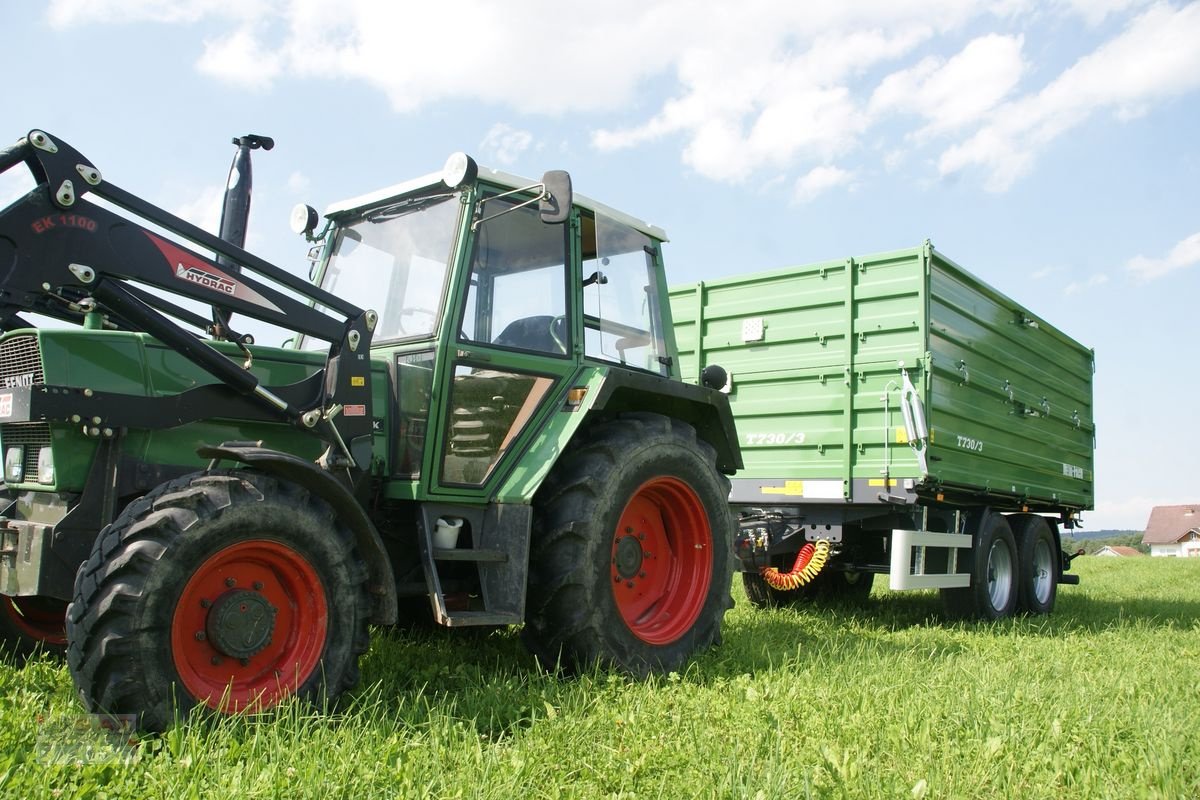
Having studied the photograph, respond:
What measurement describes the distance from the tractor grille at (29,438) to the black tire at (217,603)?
2.13 ft

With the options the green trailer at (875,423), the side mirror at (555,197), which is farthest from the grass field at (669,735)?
the green trailer at (875,423)

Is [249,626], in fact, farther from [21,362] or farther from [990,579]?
[990,579]

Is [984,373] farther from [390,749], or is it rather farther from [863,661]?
[390,749]

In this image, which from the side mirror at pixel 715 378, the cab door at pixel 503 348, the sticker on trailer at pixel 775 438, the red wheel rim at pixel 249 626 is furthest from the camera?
the sticker on trailer at pixel 775 438

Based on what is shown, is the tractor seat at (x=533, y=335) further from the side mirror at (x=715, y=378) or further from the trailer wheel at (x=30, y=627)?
the trailer wheel at (x=30, y=627)

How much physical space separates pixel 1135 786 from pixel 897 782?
73 centimetres

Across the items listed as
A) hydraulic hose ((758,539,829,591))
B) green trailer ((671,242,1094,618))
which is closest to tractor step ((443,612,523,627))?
green trailer ((671,242,1094,618))

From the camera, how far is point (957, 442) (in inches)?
306

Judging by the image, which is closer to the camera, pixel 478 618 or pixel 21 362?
pixel 21 362

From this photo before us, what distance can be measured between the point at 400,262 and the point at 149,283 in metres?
1.37

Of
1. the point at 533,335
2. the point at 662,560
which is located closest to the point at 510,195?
the point at 533,335

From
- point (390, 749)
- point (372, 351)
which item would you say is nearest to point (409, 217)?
point (372, 351)

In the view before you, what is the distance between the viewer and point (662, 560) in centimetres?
520

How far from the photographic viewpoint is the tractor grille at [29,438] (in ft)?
11.8
